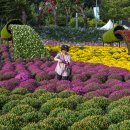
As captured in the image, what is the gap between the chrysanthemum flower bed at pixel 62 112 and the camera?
880 cm

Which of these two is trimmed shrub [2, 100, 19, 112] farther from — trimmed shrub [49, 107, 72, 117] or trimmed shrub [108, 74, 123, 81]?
trimmed shrub [108, 74, 123, 81]

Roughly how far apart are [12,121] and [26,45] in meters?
14.8

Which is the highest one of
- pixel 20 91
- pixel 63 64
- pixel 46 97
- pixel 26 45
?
pixel 63 64

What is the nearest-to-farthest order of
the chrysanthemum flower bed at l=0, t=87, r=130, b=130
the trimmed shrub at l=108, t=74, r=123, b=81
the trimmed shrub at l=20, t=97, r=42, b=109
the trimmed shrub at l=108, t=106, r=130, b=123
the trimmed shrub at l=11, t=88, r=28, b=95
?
the chrysanthemum flower bed at l=0, t=87, r=130, b=130, the trimmed shrub at l=108, t=106, r=130, b=123, the trimmed shrub at l=20, t=97, r=42, b=109, the trimmed shrub at l=11, t=88, r=28, b=95, the trimmed shrub at l=108, t=74, r=123, b=81

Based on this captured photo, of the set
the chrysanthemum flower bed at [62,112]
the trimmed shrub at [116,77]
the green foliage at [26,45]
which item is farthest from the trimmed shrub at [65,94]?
the green foliage at [26,45]

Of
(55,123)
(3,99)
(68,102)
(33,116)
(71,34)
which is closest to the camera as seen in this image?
(55,123)

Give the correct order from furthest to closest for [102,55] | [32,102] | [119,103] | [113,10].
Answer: [113,10] → [102,55] → [32,102] → [119,103]

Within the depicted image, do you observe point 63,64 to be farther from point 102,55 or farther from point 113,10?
point 113,10

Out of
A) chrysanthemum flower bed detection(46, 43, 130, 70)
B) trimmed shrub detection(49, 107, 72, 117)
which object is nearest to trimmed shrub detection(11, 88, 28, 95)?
trimmed shrub detection(49, 107, 72, 117)

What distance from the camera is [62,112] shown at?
9664 mm

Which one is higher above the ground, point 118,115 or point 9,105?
point 118,115

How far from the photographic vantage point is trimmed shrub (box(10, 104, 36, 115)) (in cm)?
1002

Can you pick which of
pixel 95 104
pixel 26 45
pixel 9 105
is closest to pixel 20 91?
pixel 9 105

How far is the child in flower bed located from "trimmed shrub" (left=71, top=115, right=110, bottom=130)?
17.6 feet
